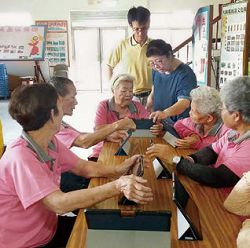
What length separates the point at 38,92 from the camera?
1.29 metres

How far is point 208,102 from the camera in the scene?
196 centimetres

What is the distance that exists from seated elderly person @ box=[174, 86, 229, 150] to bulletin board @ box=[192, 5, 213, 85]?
2.04 m

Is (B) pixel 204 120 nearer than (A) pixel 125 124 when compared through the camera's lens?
Yes

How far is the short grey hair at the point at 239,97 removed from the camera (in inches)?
55.5

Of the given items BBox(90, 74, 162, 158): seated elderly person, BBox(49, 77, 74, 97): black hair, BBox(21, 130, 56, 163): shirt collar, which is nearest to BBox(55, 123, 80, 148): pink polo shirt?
BBox(49, 77, 74, 97): black hair

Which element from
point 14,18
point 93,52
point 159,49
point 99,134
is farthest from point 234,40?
point 14,18

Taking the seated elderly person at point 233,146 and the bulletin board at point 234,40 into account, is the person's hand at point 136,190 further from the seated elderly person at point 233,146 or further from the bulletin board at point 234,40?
the bulletin board at point 234,40

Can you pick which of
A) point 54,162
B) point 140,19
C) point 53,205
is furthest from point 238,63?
point 53,205

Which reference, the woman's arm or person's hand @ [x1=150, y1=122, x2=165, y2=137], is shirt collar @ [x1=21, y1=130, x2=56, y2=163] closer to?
the woman's arm

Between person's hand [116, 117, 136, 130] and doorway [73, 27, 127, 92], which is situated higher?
doorway [73, 27, 127, 92]

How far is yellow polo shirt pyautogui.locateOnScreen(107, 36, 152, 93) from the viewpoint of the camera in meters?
3.13

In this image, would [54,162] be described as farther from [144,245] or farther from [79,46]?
[79,46]

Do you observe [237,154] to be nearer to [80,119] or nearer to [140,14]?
[140,14]

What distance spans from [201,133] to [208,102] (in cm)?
24
